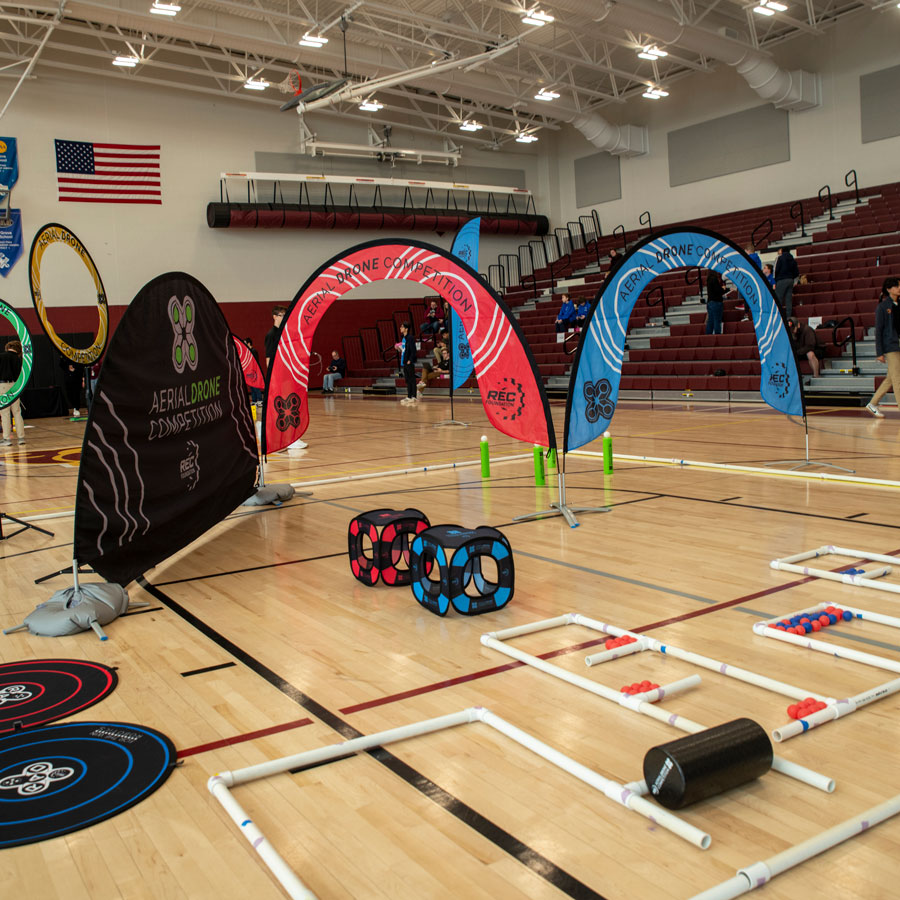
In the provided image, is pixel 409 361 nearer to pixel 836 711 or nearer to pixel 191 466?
pixel 191 466

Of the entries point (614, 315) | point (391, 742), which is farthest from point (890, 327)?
point (391, 742)

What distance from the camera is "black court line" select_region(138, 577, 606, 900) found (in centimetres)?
229

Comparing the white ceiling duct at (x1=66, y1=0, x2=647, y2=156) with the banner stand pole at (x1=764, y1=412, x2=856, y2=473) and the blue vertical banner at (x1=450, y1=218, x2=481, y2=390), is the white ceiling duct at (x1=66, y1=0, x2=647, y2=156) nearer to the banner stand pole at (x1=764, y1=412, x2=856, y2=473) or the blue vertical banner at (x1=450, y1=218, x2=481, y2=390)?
the blue vertical banner at (x1=450, y1=218, x2=481, y2=390)

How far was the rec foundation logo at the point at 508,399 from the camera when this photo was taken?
717cm

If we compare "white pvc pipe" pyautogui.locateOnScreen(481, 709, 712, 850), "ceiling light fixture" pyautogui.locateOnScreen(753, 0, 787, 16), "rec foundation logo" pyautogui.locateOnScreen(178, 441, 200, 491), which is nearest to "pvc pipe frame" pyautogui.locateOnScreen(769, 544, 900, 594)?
"white pvc pipe" pyautogui.locateOnScreen(481, 709, 712, 850)

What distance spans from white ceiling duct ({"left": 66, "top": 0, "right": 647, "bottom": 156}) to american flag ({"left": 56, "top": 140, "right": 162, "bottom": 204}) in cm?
362

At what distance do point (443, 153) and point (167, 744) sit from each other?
2642cm

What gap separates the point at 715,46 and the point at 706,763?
823 inches

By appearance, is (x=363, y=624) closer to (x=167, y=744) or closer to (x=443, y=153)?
(x=167, y=744)

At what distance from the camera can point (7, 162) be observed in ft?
70.7

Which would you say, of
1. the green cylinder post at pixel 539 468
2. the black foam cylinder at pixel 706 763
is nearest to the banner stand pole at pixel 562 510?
the green cylinder post at pixel 539 468

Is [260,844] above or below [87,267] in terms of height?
below

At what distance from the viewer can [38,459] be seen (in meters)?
12.2

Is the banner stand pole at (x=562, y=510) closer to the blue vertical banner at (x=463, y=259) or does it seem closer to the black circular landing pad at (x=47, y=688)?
the black circular landing pad at (x=47, y=688)
